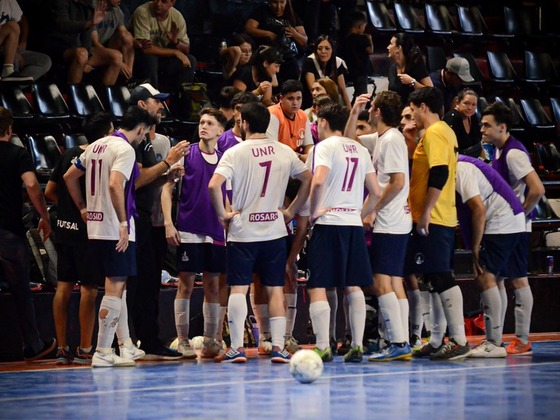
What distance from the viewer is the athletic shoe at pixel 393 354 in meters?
8.96

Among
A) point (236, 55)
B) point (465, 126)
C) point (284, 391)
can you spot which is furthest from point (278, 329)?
point (236, 55)

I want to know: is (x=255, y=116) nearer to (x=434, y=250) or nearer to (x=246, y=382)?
(x=434, y=250)

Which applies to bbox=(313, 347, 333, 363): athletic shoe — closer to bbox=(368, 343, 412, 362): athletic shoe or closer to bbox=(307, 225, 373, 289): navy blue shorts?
bbox=(368, 343, 412, 362): athletic shoe

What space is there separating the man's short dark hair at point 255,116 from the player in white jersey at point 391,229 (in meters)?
0.88

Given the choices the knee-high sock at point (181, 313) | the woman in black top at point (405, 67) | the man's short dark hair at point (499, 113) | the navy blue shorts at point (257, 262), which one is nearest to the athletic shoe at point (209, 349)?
the knee-high sock at point (181, 313)

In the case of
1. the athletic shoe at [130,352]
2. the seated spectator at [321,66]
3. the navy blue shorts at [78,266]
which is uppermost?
the seated spectator at [321,66]

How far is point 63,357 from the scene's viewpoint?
9.30 metres

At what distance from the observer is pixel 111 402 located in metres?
6.89

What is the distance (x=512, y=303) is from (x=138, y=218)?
4833 millimetres

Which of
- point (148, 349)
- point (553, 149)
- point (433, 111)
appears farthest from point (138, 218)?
point (553, 149)

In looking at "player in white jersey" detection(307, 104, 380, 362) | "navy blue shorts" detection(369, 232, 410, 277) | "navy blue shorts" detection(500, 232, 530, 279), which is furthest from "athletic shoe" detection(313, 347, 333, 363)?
"navy blue shorts" detection(500, 232, 530, 279)

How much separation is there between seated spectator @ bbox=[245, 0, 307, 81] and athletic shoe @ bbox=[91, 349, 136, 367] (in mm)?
5858

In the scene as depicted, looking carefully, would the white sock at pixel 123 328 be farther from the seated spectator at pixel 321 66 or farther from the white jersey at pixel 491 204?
the seated spectator at pixel 321 66

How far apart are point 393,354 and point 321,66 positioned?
5.19 m
